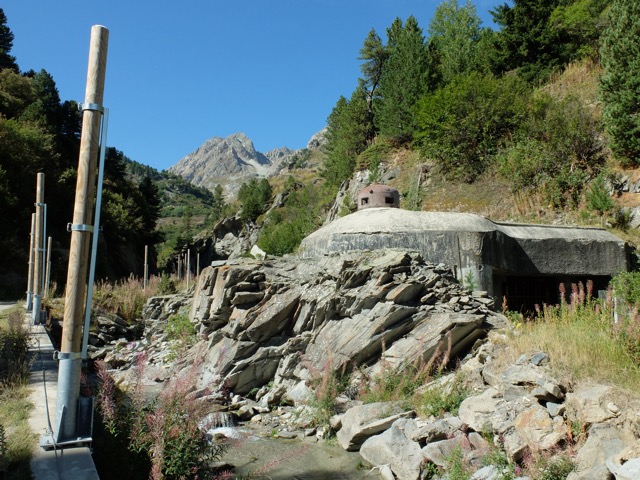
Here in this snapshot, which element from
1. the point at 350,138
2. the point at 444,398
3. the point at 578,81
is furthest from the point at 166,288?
the point at 578,81

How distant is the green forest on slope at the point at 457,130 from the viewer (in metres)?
16.0

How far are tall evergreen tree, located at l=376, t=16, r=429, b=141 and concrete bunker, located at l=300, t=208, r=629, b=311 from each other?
16629 millimetres

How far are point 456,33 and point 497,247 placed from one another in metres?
31.5

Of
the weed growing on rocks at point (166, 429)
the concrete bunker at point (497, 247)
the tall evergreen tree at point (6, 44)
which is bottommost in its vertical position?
the weed growing on rocks at point (166, 429)

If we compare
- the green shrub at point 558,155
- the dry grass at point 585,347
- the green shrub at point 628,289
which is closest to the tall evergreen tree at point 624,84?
the green shrub at point 558,155

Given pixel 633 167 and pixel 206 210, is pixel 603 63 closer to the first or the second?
pixel 633 167

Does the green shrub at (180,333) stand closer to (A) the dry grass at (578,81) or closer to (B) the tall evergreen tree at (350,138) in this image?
(A) the dry grass at (578,81)

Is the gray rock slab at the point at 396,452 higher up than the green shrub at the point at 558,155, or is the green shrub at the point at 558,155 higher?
the green shrub at the point at 558,155

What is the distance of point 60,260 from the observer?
24.9 m

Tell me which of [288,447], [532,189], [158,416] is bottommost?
[288,447]

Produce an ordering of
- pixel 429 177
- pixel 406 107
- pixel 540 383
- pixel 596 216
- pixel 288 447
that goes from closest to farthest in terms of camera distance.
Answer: pixel 540 383
pixel 288 447
pixel 596 216
pixel 429 177
pixel 406 107

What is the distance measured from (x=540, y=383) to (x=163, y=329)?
38.6 feet

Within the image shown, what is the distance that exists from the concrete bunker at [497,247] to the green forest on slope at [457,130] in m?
4.09

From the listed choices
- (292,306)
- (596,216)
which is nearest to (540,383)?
(292,306)
